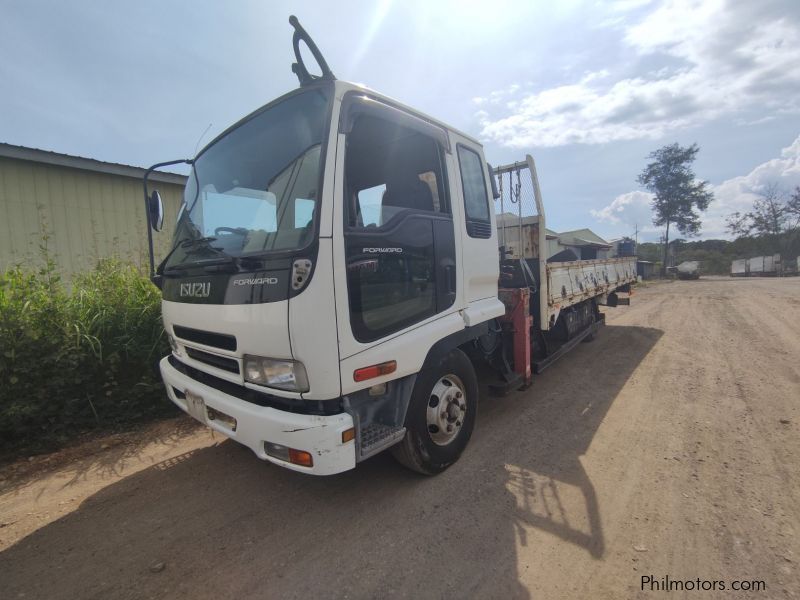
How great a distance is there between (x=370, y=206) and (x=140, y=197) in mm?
7245

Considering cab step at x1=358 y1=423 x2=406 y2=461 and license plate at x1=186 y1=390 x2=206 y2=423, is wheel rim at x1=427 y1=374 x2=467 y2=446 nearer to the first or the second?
cab step at x1=358 y1=423 x2=406 y2=461

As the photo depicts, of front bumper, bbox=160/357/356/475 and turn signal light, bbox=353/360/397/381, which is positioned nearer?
front bumper, bbox=160/357/356/475

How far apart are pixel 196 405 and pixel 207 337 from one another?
511 millimetres

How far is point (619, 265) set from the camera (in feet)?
27.3

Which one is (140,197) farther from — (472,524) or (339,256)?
(472,524)

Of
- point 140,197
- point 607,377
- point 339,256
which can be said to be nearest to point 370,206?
point 339,256

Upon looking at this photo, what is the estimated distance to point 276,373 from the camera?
6.88ft

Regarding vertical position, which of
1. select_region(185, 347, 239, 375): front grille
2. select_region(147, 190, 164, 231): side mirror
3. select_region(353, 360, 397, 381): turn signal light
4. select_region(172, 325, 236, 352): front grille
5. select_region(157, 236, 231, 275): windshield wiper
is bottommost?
select_region(353, 360, 397, 381): turn signal light

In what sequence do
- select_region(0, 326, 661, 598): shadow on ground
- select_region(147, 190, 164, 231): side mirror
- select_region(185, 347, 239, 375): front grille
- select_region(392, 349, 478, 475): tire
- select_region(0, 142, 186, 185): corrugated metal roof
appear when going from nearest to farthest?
select_region(0, 326, 661, 598): shadow on ground → select_region(185, 347, 239, 375): front grille → select_region(392, 349, 478, 475): tire → select_region(147, 190, 164, 231): side mirror → select_region(0, 142, 186, 185): corrugated metal roof

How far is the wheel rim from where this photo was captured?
2857 millimetres

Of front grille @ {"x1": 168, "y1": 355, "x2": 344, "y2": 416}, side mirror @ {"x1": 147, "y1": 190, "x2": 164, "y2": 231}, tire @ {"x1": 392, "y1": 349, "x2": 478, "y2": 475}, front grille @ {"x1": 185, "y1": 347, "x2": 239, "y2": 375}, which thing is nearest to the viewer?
front grille @ {"x1": 168, "y1": 355, "x2": 344, "y2": 416}

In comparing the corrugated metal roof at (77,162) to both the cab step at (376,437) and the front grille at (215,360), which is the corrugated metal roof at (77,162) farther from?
the cab step at (376,437)

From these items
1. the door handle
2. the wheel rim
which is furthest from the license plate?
the door handle

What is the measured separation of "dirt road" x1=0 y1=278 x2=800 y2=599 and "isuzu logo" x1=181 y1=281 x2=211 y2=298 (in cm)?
144
